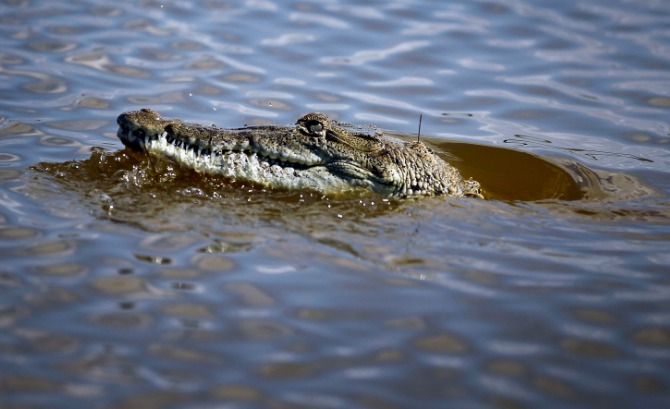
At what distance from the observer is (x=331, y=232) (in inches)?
242

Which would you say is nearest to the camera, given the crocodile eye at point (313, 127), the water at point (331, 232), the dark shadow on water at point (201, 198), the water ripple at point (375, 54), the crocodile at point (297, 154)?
the water at point (331, 232)

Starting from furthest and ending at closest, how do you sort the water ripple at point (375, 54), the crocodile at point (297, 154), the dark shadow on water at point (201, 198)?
the water ripple at point (375, 54)
the crocodile at point (297, 154)
the dark shadow on water at point (201, 198)

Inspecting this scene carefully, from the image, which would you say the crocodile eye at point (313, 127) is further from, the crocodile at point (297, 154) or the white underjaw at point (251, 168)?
the white underjaw at point (251, 168)

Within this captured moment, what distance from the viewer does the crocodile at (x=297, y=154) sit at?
651 centimetres

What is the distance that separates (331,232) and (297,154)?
925 mm

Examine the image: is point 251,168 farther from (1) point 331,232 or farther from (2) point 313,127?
(1) point 331,232

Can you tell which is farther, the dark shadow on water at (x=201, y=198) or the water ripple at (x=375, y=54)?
the water ripple at (x=375, y=54)

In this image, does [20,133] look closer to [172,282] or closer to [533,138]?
[172,282]

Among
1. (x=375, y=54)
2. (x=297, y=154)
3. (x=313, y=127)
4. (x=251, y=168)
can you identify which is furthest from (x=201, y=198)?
(x=375, y=54)

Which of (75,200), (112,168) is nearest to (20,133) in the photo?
(112,168)

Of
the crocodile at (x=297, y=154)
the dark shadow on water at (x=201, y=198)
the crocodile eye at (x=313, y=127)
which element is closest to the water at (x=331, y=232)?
the dark shadow on water at (x=201, y=198)

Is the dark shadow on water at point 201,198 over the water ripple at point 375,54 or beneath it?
beneath

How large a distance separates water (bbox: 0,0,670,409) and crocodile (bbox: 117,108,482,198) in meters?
0.16

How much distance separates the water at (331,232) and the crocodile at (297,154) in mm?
157
